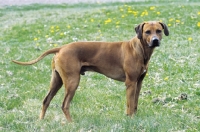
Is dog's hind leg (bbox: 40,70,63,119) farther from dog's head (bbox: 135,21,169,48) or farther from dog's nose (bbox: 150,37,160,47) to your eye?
dog's nose (bbox: 150,37,160,47)

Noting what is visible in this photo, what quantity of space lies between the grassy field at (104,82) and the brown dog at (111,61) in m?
0.37

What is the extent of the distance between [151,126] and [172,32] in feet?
24.5

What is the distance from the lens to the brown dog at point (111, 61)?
6.37 m

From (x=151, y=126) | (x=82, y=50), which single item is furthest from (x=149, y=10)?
(x=151, y=126)

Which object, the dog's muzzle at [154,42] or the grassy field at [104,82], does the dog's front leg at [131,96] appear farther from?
the dog's muzzle at [154,42]

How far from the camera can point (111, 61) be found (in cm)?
670

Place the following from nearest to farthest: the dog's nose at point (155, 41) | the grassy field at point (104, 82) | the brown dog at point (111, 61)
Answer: the grassy field at point (104, 82), the dog's nose at point (155, 41), the brown dog at point (111, 61)

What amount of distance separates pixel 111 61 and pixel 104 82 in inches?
74.8

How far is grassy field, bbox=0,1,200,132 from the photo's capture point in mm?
5953

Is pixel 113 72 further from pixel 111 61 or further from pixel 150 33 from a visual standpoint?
pixel 150 33

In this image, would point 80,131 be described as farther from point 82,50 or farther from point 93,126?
point 82,50

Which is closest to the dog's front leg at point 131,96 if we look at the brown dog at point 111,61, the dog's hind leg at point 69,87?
the brown dog at point 111,61

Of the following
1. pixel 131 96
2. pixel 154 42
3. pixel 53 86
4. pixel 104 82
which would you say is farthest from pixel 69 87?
pixel 104 82

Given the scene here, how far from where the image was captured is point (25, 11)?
20.0 metres
